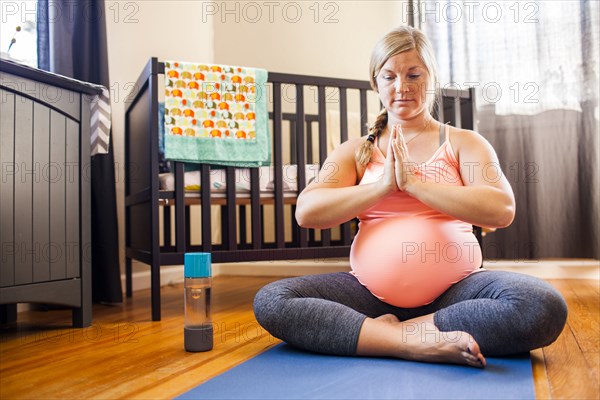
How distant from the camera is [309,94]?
9.96 feet

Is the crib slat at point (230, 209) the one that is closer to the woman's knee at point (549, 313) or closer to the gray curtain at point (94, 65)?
the gray curtain at point (94, 65)

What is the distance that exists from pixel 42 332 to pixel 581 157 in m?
2.30

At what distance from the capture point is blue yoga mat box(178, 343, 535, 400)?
91 centimetres

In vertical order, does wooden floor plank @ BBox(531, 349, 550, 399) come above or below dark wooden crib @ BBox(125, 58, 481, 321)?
below

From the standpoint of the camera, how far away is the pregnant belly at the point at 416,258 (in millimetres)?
1206

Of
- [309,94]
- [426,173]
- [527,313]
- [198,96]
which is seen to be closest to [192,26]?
[309,94]

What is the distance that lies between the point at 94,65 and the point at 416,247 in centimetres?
158

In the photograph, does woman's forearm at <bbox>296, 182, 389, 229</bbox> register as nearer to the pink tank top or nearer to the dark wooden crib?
the pink tank top

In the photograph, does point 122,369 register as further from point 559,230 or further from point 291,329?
point 559,230

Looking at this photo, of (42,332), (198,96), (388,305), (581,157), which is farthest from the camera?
(581,157)

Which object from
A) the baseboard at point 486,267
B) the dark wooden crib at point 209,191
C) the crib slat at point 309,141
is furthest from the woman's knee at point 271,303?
the crib slat at point 309,141

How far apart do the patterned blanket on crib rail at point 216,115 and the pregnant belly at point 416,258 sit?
791 millimetres

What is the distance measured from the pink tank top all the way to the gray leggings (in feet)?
0.13

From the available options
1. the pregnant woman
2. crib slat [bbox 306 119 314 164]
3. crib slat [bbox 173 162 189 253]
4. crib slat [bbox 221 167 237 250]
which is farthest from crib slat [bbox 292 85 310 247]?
crib slat [bbox 306 119 314 164]
